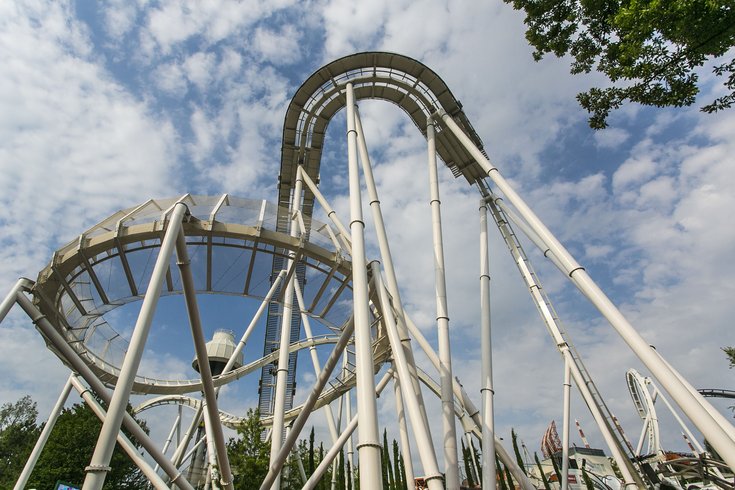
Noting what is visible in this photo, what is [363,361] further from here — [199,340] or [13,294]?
[13,294]

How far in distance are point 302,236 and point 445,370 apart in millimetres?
4821

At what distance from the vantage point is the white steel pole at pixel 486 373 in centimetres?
944

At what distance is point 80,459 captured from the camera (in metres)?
26.5

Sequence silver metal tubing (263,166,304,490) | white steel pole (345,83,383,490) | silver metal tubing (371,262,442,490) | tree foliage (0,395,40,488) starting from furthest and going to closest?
tree foliage (0,395,40,488) < silver metal tubing (263,166,304,490) < silver metal tubing (371,262,442,490) < white steel pole (345,83,383,490)

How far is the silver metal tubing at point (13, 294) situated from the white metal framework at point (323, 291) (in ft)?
0.12

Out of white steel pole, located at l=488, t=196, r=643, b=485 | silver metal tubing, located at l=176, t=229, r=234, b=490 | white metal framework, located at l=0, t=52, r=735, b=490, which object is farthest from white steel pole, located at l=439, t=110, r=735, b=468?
silver metal tubing, located at l=176, t=229, r=234, b=490

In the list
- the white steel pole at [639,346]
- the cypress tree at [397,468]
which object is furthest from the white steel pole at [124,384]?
the cypress tree at [397,468]

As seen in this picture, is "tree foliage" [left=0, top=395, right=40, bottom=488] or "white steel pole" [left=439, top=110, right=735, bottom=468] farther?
"tree foliage" [left=0, top=395, right=40, bottom=488]

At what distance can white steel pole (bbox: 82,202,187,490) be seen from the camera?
5.14m

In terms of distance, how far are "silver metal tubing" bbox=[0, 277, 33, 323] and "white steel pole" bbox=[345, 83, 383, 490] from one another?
6.19 metres

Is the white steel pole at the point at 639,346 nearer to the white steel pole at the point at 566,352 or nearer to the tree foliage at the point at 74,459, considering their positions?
the white steel pole at the point at 566,352

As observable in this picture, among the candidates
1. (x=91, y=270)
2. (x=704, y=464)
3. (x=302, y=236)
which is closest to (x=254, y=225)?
(x=302, y=236)

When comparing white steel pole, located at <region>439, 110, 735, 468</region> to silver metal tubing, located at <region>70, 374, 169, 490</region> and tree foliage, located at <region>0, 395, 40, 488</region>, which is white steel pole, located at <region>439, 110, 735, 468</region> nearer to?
silver metal tubing, located at <region>70, 374, 169, 490</region>

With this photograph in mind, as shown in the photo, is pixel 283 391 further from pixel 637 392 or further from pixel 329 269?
pixel 637 392
